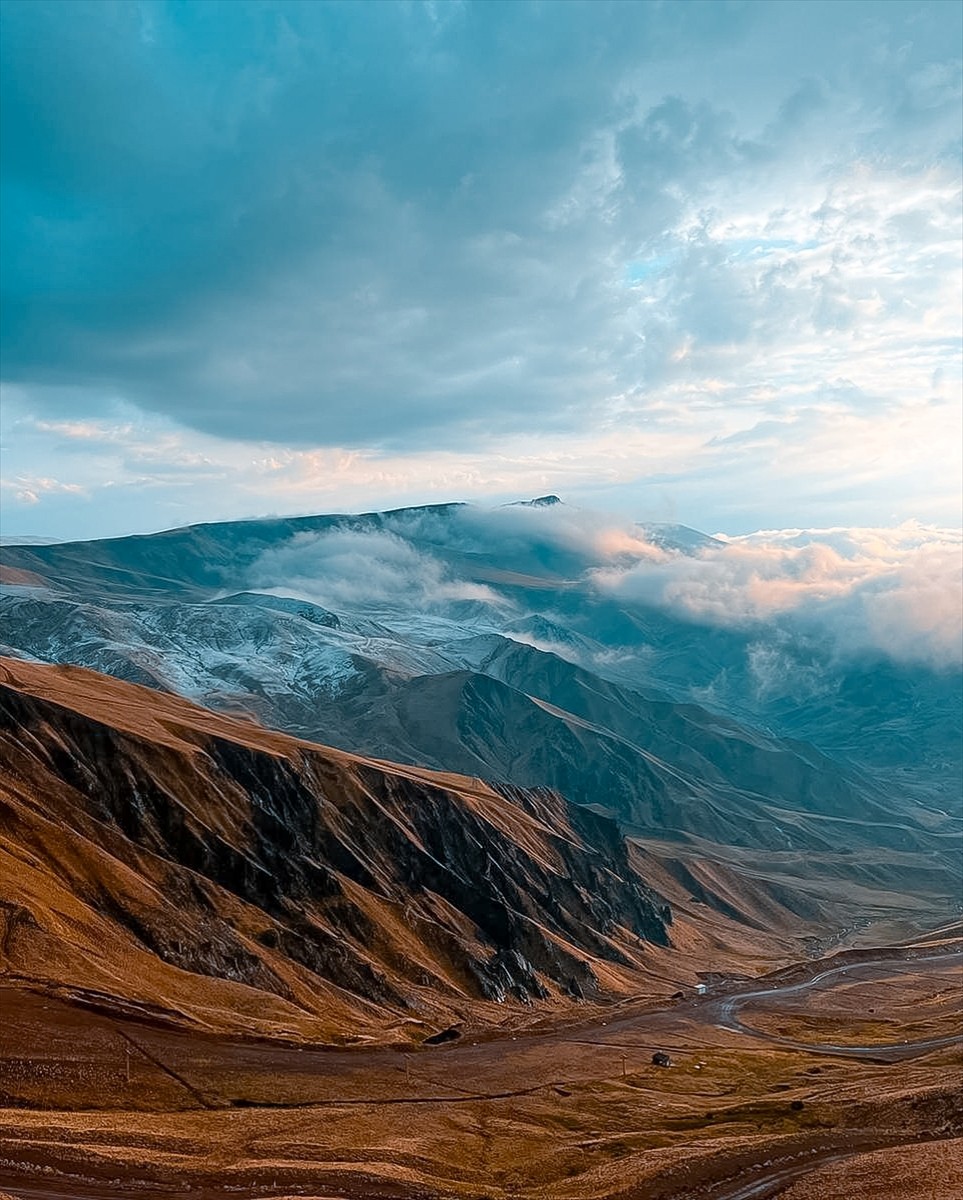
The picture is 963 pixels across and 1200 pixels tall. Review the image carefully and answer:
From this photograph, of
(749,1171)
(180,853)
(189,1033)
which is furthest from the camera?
(180,853)

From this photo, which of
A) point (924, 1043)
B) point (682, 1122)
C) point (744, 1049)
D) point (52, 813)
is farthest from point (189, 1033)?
point (924, 1043)

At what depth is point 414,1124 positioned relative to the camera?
105875 millimetres

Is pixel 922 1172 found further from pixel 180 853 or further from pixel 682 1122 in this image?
pixel 180 853

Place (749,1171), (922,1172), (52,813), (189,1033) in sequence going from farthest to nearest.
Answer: (52,813) → (189,1033) → (749,1171) → (922,1172)

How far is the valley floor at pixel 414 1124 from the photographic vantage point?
7831 centimetres

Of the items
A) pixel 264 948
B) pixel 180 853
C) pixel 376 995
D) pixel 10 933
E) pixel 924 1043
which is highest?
pixel 10 933

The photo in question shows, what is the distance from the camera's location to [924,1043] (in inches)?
7205

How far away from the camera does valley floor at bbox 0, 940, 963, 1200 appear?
78312 millimetres

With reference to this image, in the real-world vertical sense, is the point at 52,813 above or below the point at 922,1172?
above

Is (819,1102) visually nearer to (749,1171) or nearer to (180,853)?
(749,1171)

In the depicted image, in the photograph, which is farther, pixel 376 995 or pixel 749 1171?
pixel 376 995

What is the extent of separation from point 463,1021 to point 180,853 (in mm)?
62836

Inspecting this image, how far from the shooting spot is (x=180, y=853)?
194375 mm

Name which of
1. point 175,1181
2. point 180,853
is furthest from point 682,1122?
point 180,853
